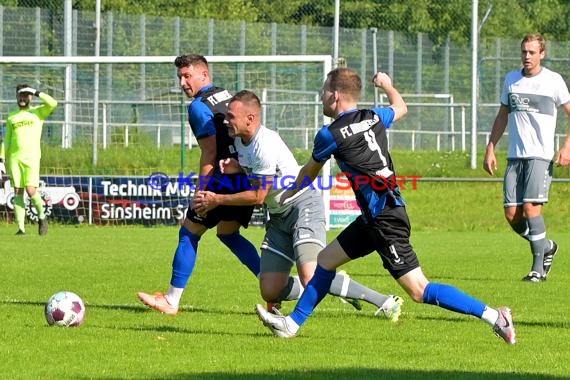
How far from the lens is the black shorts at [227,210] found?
29.6 ft

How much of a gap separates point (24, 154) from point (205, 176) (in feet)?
31.9

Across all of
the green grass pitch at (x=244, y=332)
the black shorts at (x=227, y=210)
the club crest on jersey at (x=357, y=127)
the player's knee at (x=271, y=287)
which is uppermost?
the club crest on jersey at (x=357, y=127)

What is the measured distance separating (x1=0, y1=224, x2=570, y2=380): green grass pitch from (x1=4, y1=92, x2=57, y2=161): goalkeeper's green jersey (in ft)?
14.0

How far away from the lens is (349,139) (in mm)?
7363

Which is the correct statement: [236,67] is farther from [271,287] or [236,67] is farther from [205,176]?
[271,287]

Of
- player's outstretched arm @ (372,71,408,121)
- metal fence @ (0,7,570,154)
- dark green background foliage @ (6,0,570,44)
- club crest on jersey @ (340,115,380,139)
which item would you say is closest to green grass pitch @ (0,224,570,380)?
club crest on jersey @ (340,115,380,139)

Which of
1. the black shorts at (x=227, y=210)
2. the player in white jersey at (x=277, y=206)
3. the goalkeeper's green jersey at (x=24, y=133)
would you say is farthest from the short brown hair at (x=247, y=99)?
the goalkeeper's green jersey at (x=24, y=133)

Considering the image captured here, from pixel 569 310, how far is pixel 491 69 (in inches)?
648

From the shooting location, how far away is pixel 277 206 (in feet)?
27.1

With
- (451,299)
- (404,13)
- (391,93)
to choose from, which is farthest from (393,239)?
(404,13)

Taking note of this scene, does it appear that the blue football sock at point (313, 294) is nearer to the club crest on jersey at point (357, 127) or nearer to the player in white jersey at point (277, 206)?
the player in white jersey at point (277, 206)

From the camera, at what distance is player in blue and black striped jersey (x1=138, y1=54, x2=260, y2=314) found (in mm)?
9023

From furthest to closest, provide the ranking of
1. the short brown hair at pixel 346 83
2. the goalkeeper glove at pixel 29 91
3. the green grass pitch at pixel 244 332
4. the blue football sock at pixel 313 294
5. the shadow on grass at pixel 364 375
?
the goalkeeper glove at pixel 29 91 → the blue football sock at pixel 313 294 → the short brown hair at pixel 346 83 → the green grass pitch at pixel 244 332 → the shadow on grass at pixel 364 375

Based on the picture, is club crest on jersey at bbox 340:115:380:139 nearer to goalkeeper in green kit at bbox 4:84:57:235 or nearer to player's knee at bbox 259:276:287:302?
player's knee at bbox 259:276:287:302
